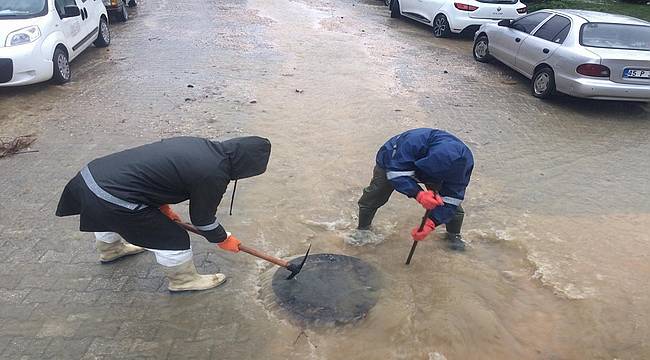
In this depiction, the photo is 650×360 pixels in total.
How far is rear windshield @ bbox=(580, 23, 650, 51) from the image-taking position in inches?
309

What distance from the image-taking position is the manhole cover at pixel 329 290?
12.2 feet

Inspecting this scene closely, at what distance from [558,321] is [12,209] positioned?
4.74 m

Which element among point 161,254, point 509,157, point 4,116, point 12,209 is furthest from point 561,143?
point 4,116

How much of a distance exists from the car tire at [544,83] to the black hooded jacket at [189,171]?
6469 millimetres

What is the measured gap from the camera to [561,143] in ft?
23.1

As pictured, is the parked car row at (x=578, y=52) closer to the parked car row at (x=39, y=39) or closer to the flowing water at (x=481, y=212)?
the flowing water at (x=481, y=212)

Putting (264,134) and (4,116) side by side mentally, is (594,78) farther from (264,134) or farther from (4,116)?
(4,116)

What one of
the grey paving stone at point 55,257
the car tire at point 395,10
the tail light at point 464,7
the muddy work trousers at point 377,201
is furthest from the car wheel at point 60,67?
the car tire at point 395,10

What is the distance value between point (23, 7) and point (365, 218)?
6706 millimetres

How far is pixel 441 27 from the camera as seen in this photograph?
12.7 m

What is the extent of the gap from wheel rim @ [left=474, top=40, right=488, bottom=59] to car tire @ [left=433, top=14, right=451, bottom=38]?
187cm

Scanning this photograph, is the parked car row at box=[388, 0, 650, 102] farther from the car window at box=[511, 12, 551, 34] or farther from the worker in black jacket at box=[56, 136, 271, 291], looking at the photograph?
the worker in black jacket at box=[56, 136, 271, 291]

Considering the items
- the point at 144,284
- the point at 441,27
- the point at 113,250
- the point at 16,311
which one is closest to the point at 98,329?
the point at 144,284

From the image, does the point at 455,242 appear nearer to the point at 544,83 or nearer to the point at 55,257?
the point at 55,257
